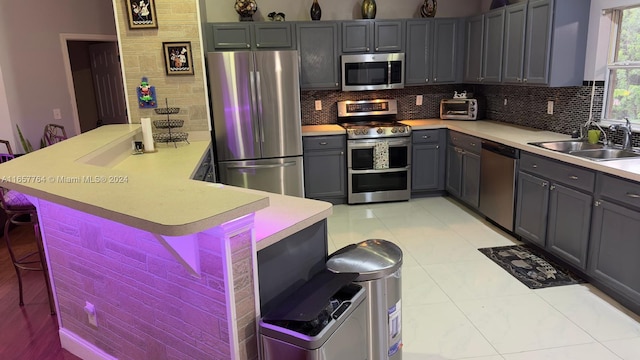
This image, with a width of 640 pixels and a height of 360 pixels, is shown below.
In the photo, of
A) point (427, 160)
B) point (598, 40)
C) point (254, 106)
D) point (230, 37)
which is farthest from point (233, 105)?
point (598, 40)

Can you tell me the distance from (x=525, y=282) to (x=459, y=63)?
3142 millimetres

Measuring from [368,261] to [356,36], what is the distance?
152 inches

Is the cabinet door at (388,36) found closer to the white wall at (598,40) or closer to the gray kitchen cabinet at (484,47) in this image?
the gray kitchen cabinet at (484,47)

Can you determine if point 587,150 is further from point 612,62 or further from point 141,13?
point 141,13

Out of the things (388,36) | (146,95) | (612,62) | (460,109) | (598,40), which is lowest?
(460,109)

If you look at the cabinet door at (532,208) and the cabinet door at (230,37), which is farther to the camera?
the cabinet door at (230,37)

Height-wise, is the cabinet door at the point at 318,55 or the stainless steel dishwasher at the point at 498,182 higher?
the cabinet door at the point at 318,55

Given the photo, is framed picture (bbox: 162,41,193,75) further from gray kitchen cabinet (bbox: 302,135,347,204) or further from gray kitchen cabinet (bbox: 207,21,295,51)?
gray kitchen cabinet (bbox: 302,135,347,204)

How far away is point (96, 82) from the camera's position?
22.5 feet

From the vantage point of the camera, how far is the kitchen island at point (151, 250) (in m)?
1.50

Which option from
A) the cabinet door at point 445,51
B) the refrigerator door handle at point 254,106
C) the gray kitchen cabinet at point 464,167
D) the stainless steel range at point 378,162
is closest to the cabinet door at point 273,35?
the refrigerator door handle at point 254,106

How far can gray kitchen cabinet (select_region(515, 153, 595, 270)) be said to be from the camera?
10.3 feet

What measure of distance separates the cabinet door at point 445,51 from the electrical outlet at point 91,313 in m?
4.41

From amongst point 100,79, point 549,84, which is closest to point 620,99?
point 549,84
